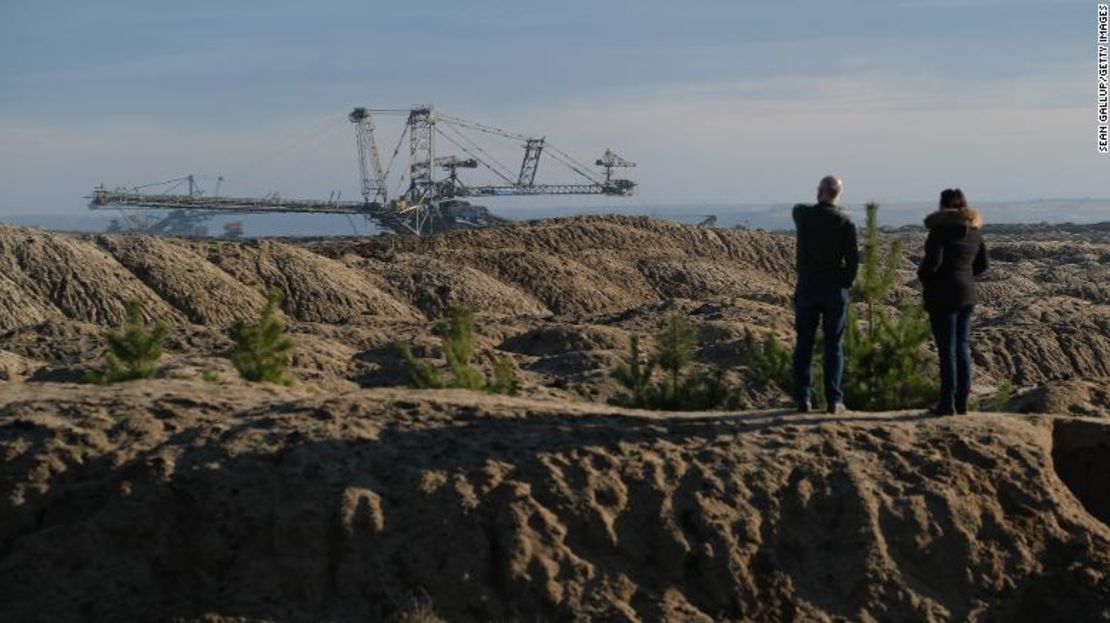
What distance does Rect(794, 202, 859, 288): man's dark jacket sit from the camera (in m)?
10.5

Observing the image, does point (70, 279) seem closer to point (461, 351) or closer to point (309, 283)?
point (309, 283)

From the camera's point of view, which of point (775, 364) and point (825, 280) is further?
point (775, 364)

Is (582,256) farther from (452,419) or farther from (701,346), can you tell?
(452,419)

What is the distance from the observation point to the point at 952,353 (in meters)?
10.7

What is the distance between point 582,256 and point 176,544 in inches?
1332

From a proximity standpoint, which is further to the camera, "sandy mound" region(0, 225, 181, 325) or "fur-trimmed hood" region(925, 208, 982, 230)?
"sandy mound" region(0, 225, 181, 325)

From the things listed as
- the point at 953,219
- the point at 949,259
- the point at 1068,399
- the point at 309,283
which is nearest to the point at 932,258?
the point at 949,259

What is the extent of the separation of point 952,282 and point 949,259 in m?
0.15

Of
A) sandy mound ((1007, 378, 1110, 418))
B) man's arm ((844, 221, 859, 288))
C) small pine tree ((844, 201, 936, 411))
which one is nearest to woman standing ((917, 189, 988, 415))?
man's arm ((844, 221, 859, 288))

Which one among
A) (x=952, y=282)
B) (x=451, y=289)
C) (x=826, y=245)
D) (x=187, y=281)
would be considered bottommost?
(x=451, y=289)

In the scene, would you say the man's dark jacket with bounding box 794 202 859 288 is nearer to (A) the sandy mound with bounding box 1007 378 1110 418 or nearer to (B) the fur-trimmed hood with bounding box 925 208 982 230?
(B) the fur-trimmed hood with bounding box 925 208 982 230

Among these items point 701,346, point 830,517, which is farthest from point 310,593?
point 701,346

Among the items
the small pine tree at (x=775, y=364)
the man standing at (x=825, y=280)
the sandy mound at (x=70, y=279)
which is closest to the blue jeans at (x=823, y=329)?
the man standing at (x=825, y=280)

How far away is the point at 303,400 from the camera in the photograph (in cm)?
1075
